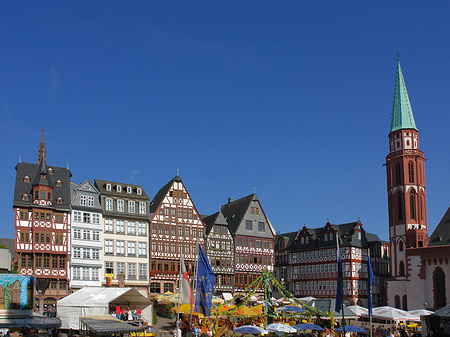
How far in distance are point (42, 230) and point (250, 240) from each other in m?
24.3

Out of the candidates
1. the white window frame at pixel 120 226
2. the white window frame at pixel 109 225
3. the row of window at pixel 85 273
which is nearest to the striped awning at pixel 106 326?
the row of window at pixel 85 273

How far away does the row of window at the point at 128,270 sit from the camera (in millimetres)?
56750

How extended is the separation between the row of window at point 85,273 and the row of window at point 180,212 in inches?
376

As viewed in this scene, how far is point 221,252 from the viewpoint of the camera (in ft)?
213

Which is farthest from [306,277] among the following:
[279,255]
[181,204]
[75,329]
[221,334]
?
[75,329]

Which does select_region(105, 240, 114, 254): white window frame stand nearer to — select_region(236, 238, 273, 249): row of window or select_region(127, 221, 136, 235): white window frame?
select_region(127, 221, 136, 235): white window frame

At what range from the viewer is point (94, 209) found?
5628 cm

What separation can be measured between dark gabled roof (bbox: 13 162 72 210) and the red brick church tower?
1570 inches

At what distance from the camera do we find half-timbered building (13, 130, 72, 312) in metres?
51.2

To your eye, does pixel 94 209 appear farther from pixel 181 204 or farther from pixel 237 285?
pixel 237 285

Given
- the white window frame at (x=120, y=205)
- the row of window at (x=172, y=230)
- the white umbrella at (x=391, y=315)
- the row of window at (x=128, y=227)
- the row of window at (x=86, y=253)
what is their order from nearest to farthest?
the white umbrella at (x=391, y=315), the row of window at (x=86, y=253), the row of window at (x=128, y=227), the white window frame at (x=120, y=205), the row of window at (x=172, y=230)

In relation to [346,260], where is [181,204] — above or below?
above

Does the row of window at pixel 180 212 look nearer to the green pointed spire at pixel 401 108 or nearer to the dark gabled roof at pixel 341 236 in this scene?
the dark gabled roof at pixel 341 236

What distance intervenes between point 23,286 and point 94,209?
87.0 ft
